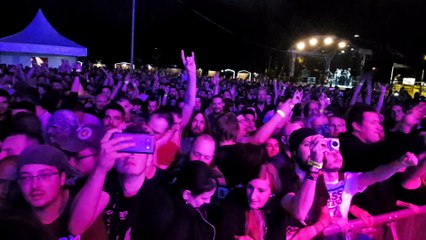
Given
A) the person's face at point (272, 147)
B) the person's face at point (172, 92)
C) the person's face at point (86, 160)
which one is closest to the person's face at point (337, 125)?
the person's face at point (272, 147)

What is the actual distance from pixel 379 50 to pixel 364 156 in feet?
74.6

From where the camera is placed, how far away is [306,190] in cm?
243

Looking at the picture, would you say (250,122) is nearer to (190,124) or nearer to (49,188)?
(190,124)

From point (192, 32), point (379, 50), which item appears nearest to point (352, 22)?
point (379, 50)

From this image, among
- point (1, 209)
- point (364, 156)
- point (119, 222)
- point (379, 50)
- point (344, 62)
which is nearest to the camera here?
point (1, 209)

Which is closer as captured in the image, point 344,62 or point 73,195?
point 73,195

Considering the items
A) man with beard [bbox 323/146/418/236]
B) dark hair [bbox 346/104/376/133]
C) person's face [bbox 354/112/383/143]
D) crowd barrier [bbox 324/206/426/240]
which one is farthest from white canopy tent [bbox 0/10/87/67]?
crowd barrier [bbox 324/206/426/240]

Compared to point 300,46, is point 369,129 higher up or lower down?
lower down

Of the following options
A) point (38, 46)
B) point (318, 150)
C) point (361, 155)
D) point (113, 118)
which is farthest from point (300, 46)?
point (318, 150)

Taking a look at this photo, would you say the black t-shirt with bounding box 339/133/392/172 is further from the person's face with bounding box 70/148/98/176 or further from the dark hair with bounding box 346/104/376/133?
the person's face with bounding box 70/148/98/176

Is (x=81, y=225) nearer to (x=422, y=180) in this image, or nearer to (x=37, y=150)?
(x=37, y=150)

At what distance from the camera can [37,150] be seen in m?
2.12

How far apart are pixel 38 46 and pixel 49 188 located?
812 inches

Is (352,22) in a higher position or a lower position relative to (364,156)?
higher
